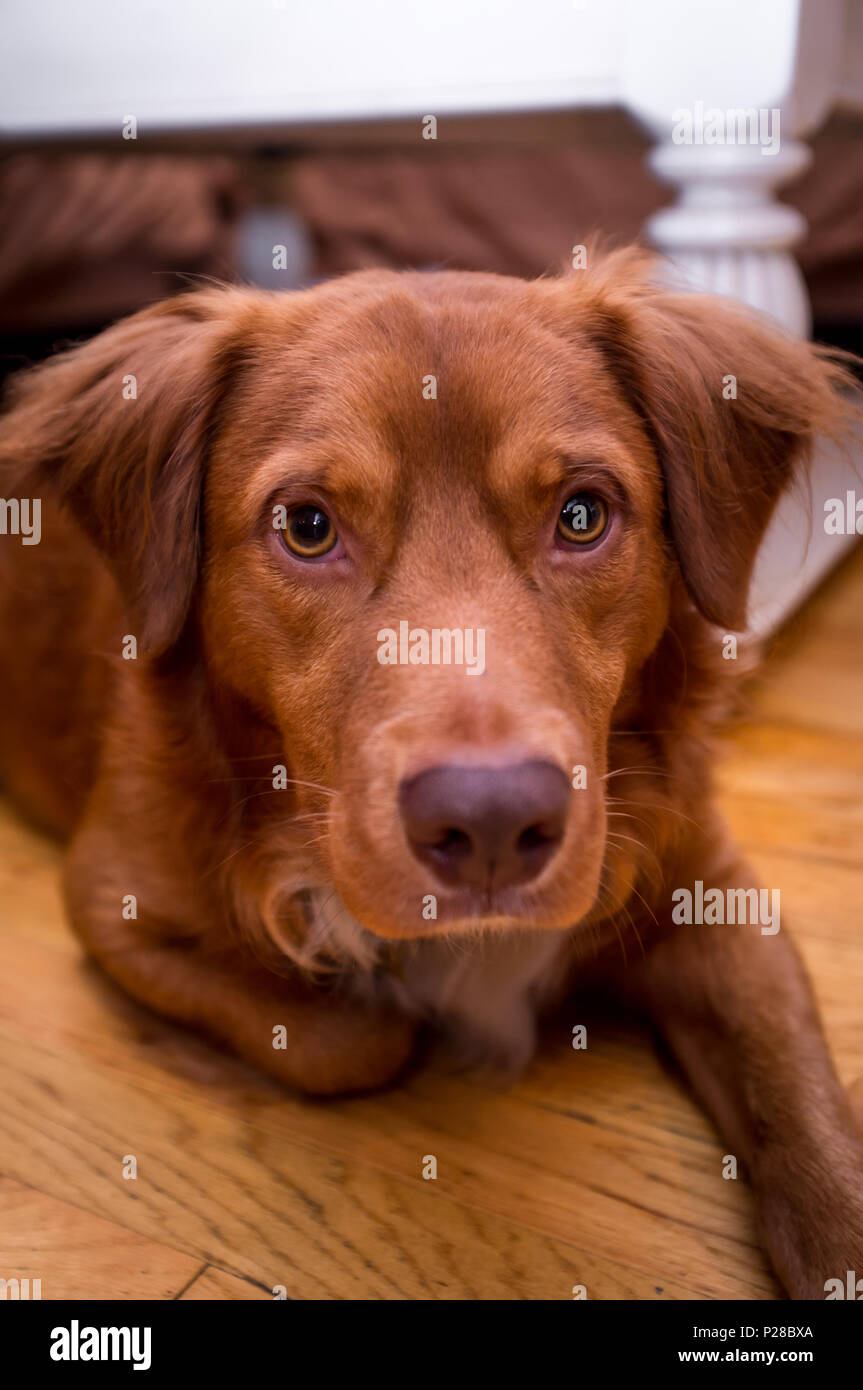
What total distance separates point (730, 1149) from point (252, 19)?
2810 mm

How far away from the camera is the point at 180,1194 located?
185cm

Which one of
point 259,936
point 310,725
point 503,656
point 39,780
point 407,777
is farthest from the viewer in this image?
point 39,780

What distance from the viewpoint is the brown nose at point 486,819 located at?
1476 millimetres

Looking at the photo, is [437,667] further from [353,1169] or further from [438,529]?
[353,1169]

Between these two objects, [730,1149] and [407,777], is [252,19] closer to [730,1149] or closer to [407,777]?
[407,777]

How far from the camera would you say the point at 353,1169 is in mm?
1895

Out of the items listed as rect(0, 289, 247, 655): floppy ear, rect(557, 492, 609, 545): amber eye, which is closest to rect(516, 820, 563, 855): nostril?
rect(557, 492, 609, 545): amber eye

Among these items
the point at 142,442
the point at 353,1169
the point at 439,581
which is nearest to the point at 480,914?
the point at 439,581

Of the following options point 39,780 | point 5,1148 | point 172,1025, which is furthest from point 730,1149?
point 39,780

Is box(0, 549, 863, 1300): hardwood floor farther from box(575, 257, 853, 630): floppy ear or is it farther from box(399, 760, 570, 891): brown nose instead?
box(399, 760, 570, 891): brown nose

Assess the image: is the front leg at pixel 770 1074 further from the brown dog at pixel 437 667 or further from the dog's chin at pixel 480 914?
the dog's chin at pixel 480 914

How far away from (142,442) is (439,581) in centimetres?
61

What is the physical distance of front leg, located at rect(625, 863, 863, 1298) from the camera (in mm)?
1668
